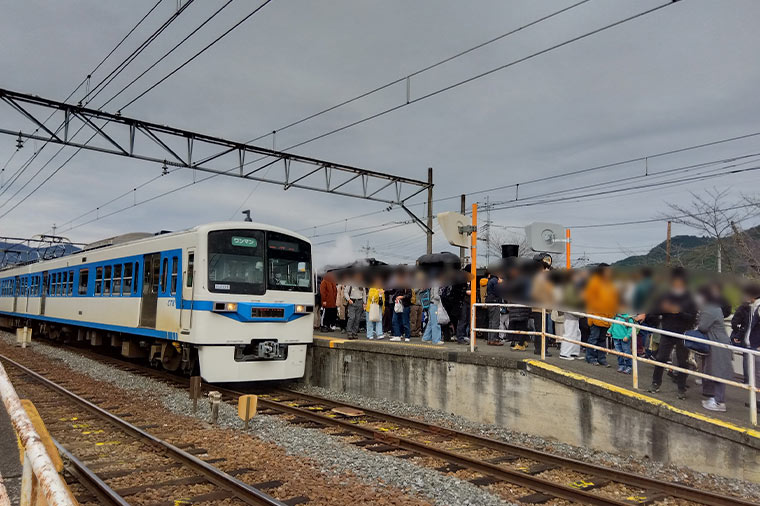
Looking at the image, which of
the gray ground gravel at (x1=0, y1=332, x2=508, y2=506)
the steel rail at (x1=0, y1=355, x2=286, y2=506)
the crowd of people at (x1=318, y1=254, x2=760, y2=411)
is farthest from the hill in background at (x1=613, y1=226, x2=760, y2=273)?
the steel rail at (x1=0, y1=355, x2=286, y2=506)

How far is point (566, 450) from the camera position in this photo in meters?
6.80

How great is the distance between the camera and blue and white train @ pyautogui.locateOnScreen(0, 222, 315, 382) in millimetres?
9570

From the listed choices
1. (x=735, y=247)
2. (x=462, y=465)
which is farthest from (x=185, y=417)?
(x=735, y=247)

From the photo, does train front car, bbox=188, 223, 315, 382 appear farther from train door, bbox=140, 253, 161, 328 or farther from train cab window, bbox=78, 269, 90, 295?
train cab window, bbox=78, 269, 90, 295

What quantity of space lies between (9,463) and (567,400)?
6334mm

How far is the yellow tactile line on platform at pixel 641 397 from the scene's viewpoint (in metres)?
5.57

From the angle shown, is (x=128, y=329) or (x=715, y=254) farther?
(x=715, y=254)

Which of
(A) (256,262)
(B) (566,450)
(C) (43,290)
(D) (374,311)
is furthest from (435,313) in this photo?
(C) (43,290)

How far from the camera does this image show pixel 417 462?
6.18m

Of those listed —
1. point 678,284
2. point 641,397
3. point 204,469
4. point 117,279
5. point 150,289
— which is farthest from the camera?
point 117,279

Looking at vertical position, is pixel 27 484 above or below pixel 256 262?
below

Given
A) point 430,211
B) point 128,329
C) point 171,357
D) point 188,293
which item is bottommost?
point 171,357

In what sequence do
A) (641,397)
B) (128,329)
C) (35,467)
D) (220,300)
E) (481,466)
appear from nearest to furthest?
(35,467)
(481,466)
(641,397)
(220,300)
(128,329)

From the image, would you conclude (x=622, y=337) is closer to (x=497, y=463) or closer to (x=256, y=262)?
(x=497, y=463)
